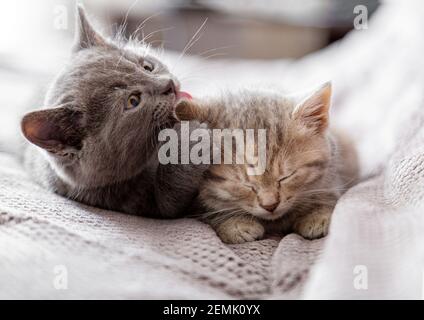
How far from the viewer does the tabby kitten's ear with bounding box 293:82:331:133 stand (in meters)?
1.42

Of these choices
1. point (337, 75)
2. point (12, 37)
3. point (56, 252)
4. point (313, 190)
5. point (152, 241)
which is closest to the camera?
point (56, 252)

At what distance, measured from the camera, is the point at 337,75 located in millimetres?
2428

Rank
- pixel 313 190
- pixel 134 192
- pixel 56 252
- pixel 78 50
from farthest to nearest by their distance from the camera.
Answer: pixel 78 50
pixel 134 192
pixel 313 190
pixel 56 252

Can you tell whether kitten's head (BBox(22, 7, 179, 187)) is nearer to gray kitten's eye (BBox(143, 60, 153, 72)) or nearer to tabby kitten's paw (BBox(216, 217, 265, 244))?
gray kitten's eye (BBox(143, 60, 153, 72))

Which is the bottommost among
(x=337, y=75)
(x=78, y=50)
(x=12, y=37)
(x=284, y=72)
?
(x=78, y=50)

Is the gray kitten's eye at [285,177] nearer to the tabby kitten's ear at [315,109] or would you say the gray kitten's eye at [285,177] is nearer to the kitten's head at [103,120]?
the tabby kitten's ear at [315,109]

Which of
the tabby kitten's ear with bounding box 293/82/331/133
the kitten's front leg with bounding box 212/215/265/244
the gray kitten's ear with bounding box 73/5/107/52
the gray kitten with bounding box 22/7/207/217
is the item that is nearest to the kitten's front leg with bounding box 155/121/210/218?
the gray kitten with bounding box 22/7/207/217

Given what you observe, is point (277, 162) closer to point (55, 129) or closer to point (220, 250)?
point (220, 250)

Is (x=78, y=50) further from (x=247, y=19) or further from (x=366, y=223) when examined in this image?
(x=247, y=19)

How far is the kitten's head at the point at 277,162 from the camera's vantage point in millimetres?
1342

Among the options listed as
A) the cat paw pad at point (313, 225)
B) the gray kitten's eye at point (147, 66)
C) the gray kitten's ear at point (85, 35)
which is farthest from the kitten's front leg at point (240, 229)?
the gray kitten's ear at point (85, 35)
